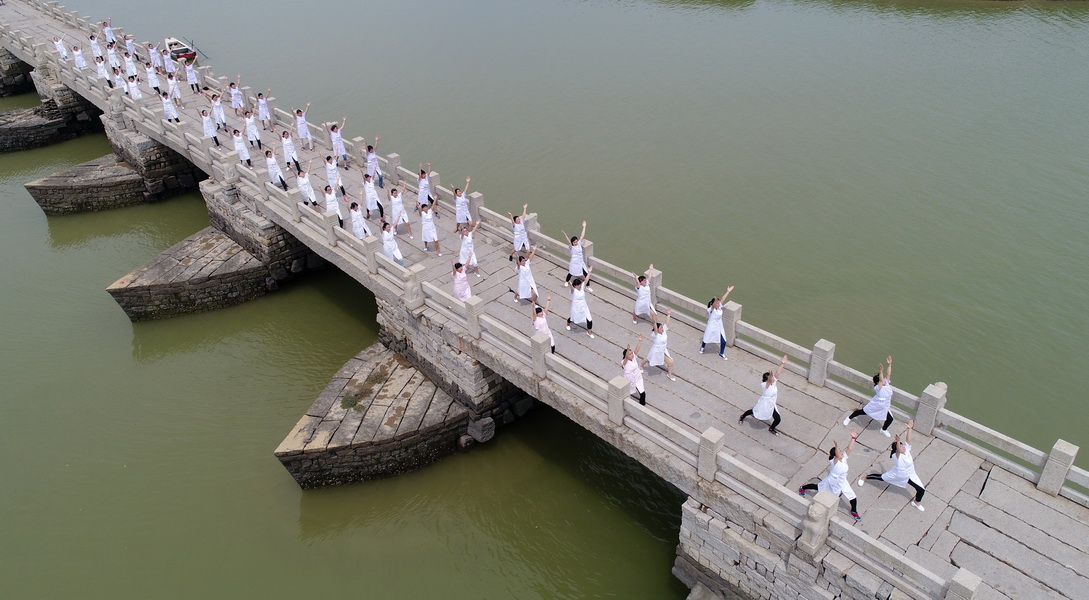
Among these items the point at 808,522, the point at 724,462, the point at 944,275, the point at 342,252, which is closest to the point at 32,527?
the point at 342,252

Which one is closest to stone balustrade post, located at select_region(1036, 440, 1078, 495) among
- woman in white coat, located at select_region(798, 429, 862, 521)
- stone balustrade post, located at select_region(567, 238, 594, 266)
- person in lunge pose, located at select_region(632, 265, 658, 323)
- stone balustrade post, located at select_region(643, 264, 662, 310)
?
woman in white coat, located at select_region(798, 429, 862, 521)

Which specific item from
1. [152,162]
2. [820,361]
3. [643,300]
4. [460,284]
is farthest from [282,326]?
[820,361]

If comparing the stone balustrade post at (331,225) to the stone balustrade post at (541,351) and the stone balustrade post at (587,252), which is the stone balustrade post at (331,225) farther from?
the stone balustrade post at (541,351)

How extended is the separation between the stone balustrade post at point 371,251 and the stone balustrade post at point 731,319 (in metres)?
8.41

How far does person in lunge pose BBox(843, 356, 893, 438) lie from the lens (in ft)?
40.3

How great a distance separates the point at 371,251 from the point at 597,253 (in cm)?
810

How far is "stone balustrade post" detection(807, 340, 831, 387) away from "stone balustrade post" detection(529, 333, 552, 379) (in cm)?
499

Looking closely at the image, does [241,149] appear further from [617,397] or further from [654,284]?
[617,397]

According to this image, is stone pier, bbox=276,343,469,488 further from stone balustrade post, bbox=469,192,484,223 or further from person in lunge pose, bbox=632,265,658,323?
stone balustrade post, bbox=469,192,484,223

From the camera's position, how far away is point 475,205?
64.2 ft

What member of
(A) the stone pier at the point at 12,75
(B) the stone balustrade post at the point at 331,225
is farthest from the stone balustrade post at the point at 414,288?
(A) the stone pier at the point at 12,75

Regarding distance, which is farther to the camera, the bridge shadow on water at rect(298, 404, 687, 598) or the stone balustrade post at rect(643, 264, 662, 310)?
the stone balustrade post at rect(643, 264, 662, 310)

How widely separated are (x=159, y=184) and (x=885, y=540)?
90.1 ft

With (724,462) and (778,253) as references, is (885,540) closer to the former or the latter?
(724,462)
